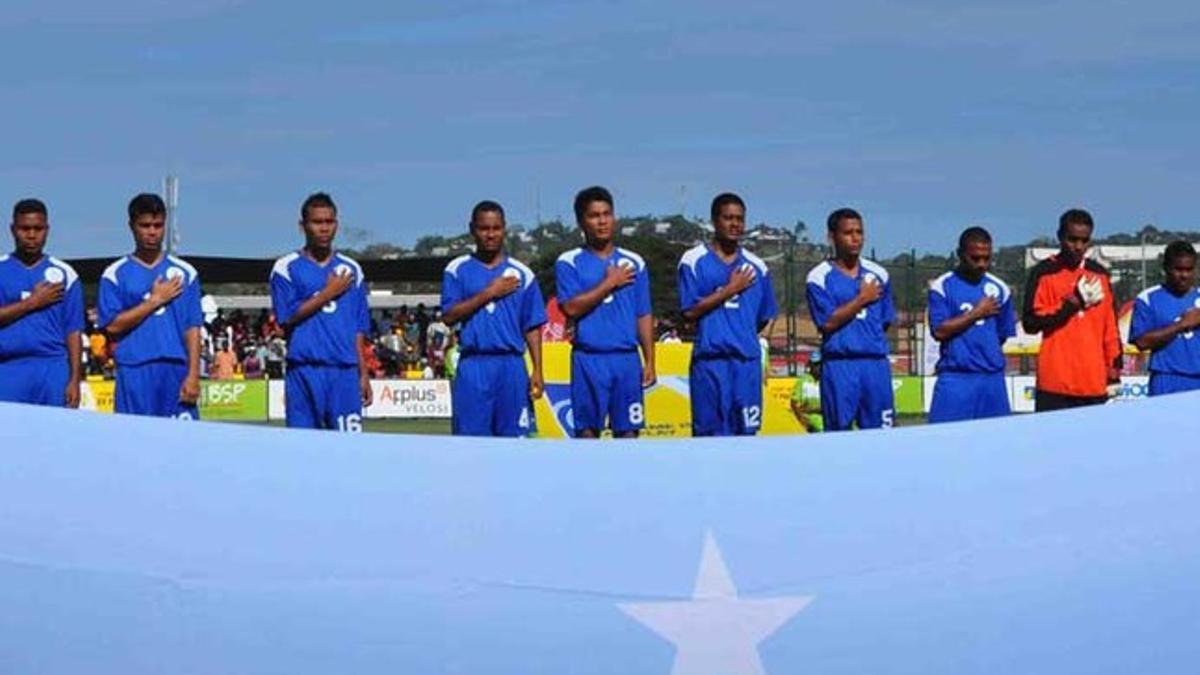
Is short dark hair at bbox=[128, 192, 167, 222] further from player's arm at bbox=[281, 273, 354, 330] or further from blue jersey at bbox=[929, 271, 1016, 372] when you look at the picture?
blue jersey at bbox=[929, 271, 1016, 372]

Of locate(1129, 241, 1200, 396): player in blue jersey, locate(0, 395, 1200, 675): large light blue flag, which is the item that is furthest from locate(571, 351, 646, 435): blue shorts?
locate(0, 395, 1200, 675): large light blue flag

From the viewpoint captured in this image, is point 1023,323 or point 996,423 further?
point 1023,323

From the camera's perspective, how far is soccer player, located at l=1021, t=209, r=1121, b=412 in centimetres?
1230

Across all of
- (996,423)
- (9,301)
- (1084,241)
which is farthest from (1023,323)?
(996,423)

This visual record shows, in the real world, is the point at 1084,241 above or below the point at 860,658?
above

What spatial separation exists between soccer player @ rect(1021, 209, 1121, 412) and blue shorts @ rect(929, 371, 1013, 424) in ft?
1.42

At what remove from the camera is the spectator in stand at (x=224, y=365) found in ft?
107

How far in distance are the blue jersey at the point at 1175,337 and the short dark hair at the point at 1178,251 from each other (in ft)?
1.22

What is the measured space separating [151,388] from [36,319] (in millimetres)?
826

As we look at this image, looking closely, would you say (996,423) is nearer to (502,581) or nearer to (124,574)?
(502,581)

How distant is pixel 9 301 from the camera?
36.0ft

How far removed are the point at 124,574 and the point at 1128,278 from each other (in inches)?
1087

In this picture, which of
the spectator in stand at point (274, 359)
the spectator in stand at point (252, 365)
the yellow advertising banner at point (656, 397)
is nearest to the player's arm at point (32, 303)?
the yellow advertising banner at point (656, 397)

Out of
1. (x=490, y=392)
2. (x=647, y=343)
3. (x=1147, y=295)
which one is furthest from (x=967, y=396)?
(x=490, y=392)
